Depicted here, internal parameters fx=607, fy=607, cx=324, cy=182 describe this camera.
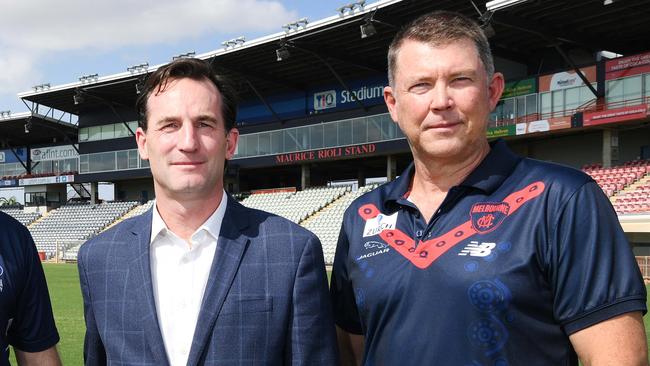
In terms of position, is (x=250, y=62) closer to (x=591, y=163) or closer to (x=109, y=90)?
(x=109, y=90)

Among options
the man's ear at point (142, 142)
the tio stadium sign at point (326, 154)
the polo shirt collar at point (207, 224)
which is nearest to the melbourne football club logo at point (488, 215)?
the polo shirt collar at point (207, 224)

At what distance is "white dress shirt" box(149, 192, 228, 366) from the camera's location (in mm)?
2568

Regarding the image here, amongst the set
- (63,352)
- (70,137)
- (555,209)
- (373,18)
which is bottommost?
(63,352)

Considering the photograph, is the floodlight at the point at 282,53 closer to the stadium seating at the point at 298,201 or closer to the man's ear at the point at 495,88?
the stadium seating at the point at 298,201

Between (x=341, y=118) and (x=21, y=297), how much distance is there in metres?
35.5

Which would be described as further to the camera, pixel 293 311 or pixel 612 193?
pixel 612 193

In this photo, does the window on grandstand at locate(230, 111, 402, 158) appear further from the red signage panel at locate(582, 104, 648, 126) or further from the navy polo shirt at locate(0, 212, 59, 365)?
the navy polo shirt at locate(0, 212, 59, 365)

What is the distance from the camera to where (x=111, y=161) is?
48.1 m

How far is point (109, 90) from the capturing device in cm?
4450

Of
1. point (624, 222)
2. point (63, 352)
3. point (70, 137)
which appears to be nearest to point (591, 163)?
point (624, 222)

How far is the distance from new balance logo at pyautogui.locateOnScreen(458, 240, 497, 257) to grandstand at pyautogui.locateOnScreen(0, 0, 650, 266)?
49.8ft

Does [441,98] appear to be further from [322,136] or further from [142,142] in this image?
[322,136]

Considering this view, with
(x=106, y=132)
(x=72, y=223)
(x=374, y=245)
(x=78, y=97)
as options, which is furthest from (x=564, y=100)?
(x=106, y=132)

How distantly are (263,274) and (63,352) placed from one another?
22.3 feet
